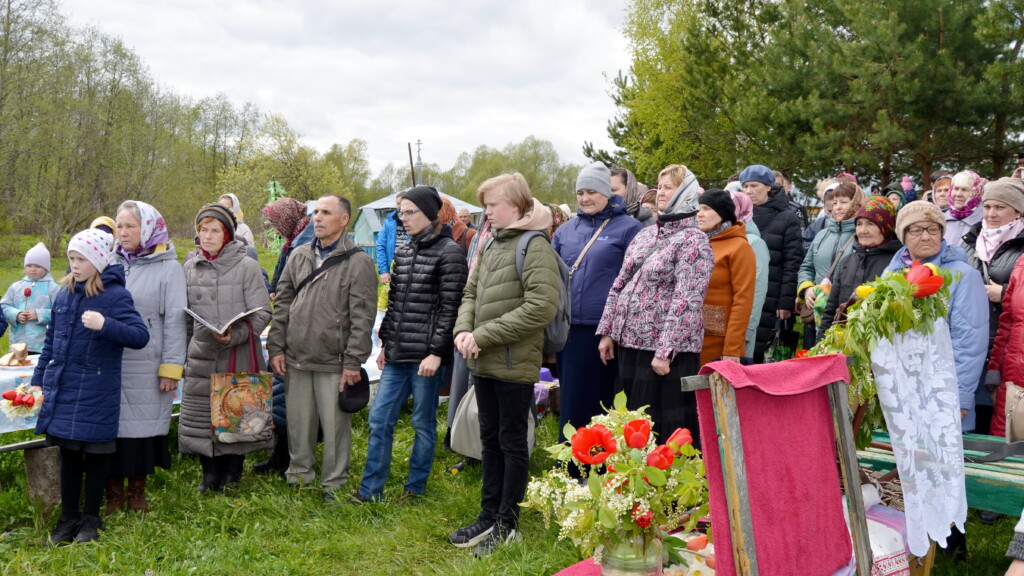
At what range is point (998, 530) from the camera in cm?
384

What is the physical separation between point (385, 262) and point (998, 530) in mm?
6246

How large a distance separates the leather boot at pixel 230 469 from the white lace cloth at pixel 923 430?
3894mm

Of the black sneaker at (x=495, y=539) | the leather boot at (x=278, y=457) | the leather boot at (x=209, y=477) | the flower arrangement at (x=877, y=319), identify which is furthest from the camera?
the leather boot at (x=278, y=457)

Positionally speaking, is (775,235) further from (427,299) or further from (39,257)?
(39,257)

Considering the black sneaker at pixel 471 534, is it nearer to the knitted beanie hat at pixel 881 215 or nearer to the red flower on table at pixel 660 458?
the red flower on table at pixel 660 458

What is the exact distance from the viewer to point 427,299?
14.0ft

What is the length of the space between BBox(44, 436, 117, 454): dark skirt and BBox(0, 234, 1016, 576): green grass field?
0.49 meters

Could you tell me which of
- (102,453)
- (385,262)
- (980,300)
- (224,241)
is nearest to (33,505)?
(102,453)

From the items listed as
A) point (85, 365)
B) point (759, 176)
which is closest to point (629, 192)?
point (759, 176)

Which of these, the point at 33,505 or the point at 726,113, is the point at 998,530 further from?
the point at 726,113

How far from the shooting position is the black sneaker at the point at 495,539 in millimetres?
3666

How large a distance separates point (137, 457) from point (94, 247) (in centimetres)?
123

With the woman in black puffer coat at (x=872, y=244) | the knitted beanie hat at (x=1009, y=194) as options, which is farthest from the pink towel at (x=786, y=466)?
→ the knitted beanie hat at (x=1009, y=194)

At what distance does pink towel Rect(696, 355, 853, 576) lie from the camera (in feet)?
6.64
